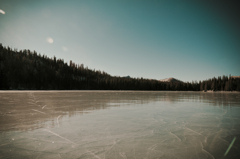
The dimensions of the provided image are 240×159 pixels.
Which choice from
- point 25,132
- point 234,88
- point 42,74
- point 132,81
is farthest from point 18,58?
point 234,88

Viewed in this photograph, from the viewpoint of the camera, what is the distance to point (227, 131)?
20.9ft

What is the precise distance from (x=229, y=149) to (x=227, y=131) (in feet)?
8.06

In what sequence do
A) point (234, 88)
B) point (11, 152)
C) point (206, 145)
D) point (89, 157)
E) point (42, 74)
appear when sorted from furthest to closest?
point (42, 74), point (234, 88), point (206, 145), point (11, 152), point (89, 157)

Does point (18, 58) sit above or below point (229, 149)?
above

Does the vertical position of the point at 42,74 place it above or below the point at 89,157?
above

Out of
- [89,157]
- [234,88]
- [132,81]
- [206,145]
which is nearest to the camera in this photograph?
[89,157]

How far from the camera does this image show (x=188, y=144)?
4785 millimetres

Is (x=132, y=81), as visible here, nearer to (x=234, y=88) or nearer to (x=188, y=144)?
(x=234, y=88)

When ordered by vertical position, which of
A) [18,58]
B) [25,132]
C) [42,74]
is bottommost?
[25,132]

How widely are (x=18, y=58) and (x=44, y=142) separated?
180029 millimetres

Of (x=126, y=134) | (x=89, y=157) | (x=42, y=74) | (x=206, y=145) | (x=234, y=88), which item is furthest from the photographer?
(x=42, y=74)

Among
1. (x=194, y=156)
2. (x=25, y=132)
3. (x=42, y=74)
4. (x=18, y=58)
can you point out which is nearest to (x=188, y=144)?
(x=194, y=156)

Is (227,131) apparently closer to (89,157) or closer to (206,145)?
(206,145)

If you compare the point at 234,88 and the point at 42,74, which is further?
the point at 42,74
